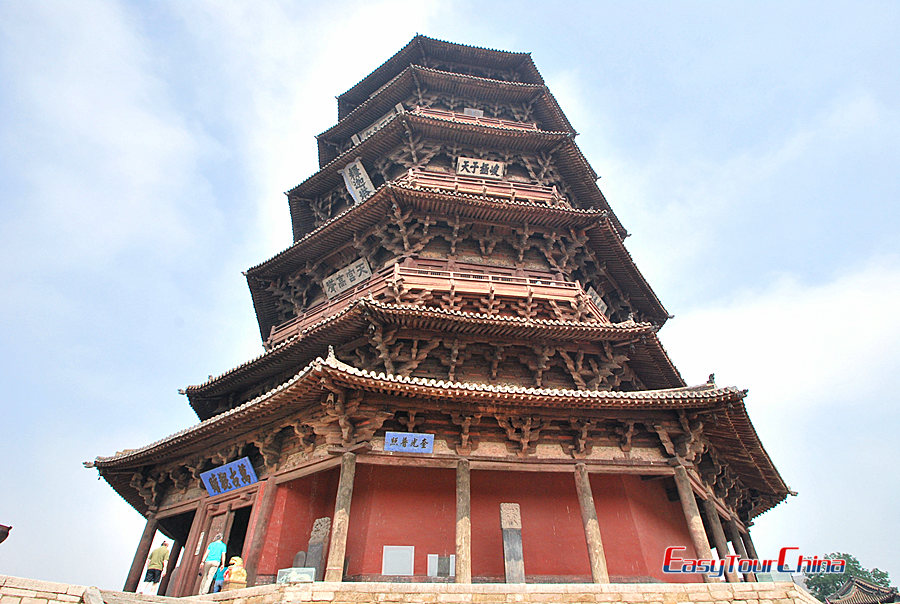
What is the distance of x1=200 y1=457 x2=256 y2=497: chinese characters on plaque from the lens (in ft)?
35.6

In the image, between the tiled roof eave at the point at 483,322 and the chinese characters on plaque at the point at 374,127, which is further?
the chinese characters on plaque at the point at 374,127

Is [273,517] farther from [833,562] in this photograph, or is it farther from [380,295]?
[833,562]

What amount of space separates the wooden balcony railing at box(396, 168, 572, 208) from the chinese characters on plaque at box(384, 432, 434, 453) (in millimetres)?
8766

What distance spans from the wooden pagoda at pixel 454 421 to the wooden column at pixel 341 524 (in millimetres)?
34

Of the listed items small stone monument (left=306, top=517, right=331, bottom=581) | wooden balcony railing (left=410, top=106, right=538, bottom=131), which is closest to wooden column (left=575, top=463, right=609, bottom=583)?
small stone monument (left=306, top=517, right=331, bottom=581)

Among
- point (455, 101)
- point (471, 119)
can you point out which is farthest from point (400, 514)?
point (455, 101)

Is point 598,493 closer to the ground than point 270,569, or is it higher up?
higher up

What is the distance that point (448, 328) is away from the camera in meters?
11.7

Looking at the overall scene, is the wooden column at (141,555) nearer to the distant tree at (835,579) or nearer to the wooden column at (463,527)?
the wooden column at (463,527)

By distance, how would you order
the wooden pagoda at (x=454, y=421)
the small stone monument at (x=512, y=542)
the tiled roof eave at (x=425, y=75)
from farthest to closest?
the tiled roof eave at (x=425, y=75), the wooden pagoda at (x=454, y=421), the small stone monument at (x=512, y=542)

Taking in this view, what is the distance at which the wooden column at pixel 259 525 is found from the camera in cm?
941

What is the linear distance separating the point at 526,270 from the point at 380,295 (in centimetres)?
443

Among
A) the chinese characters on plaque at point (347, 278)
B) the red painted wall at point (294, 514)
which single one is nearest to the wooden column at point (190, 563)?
the red painted wall at point (294, 514)

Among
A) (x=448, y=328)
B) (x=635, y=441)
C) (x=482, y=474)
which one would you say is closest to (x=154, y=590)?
(x=482, y=474)
